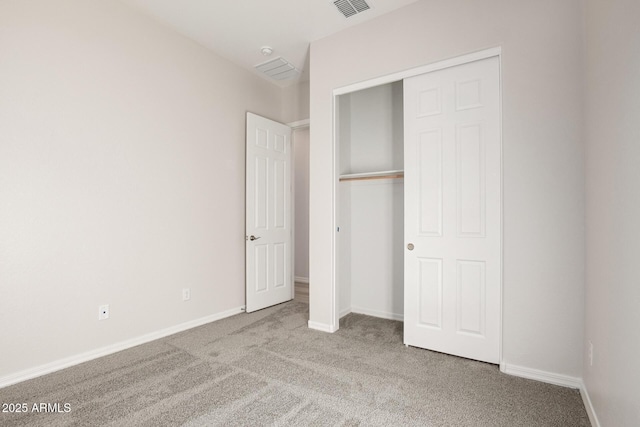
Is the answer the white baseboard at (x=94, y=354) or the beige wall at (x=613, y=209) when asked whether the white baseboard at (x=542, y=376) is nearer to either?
the beige wall at (x=613, y=209)

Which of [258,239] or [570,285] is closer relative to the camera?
[570,285]

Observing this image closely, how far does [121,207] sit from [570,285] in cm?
344

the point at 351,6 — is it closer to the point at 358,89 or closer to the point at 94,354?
the point at 358,89

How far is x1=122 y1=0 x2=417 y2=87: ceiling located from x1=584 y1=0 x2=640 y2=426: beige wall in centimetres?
170

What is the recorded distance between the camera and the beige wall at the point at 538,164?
2102mm

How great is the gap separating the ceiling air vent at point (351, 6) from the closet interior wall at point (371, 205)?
93 centimetres

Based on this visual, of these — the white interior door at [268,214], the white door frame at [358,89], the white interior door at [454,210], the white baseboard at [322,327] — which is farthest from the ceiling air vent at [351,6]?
the white baseboard at [322,327]

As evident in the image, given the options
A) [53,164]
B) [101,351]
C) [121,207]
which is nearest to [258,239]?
[121,207]

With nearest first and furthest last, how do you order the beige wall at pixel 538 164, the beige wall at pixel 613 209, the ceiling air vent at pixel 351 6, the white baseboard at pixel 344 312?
the beige wall at pixel 613 209, the beige wall at pixel 538 164, the ceiling air vent at pixel 351 6, the white baseboard at pixel 344 312

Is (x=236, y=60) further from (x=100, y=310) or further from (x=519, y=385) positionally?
(x=519, y=385)

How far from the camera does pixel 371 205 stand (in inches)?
147

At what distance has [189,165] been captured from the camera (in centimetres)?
337

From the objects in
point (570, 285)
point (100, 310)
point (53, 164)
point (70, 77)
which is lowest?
Result: point (100, 310)

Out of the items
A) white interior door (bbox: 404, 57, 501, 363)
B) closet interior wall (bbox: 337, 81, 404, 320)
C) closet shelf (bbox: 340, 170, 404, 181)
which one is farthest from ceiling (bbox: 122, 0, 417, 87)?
closet shelf (bbox: 340, 170, 404, 181)
